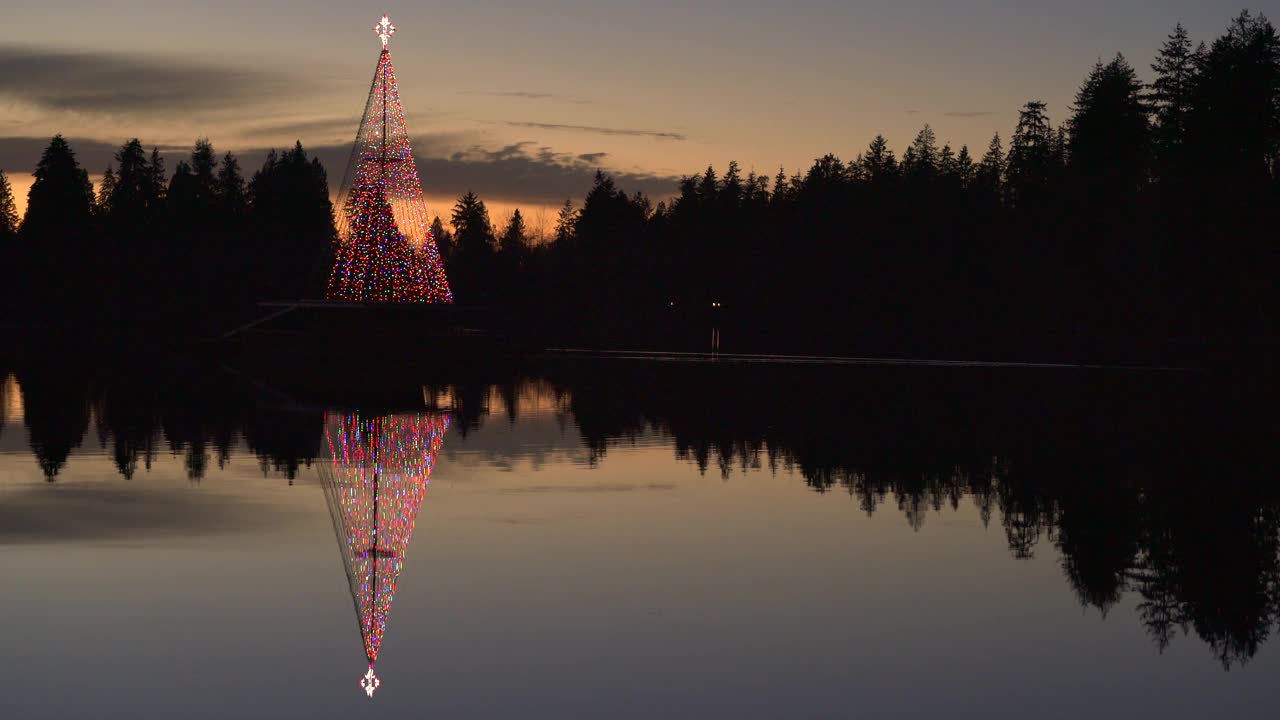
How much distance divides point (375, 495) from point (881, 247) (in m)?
127

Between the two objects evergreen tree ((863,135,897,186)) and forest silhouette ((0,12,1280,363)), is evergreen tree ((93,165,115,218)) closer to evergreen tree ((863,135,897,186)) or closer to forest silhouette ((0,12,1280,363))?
forest silhouette ((0,12,1280,363))

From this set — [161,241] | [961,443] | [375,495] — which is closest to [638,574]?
[375,495]

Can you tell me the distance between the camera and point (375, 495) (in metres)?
23.8

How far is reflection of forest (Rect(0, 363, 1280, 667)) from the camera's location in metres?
18.8

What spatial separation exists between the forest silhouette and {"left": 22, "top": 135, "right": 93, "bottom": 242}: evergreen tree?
25 centimetres

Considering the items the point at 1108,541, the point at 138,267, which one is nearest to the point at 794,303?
the point at 138,267

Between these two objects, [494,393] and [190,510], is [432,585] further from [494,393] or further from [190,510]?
[494,393]

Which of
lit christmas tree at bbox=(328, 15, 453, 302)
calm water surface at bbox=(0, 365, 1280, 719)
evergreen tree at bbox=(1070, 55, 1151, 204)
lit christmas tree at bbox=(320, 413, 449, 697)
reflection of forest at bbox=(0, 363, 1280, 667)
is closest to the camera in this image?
calm water surface at bbox=(0, 365, 1280, 719)

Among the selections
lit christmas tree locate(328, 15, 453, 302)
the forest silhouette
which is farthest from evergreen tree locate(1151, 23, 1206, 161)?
lit christmas tree locate(328, 15, 453, 302)

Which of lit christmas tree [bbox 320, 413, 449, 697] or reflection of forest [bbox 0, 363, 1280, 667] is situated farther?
reflection of forest [bbox 0, 363, 1280, 667]

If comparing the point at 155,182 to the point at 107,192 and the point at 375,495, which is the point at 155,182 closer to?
the point at 107,192

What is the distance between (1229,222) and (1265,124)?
1940 centimetres

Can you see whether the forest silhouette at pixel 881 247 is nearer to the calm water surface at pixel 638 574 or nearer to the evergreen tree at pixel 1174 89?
the evergreen tree at pixel 1174 89

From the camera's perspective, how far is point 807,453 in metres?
31.8
